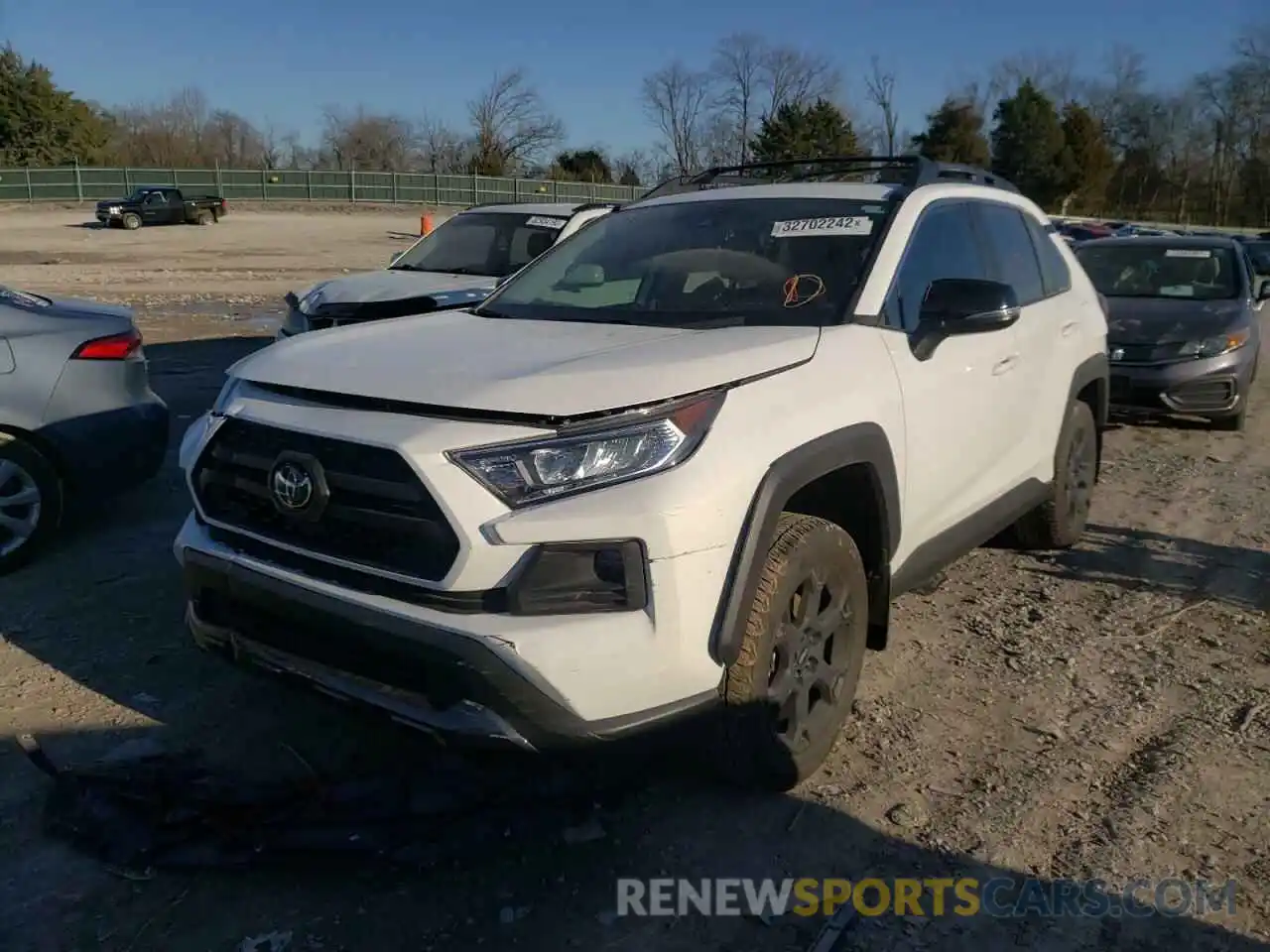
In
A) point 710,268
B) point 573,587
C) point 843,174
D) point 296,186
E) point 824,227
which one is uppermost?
point 296,186

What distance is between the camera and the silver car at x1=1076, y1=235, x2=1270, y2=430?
8.11 m

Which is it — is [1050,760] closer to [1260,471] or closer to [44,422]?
[44,422]

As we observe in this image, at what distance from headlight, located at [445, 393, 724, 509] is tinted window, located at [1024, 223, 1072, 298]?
118 inches

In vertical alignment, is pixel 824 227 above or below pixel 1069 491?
above

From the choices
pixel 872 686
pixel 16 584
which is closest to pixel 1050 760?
pixel 872 686

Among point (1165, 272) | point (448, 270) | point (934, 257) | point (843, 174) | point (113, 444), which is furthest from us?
point (1165, 272)

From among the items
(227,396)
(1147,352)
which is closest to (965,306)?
(227,396)

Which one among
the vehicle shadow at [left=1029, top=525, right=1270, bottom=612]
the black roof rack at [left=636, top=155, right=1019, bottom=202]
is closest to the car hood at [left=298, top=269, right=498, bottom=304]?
the black roof rack at [left=636, top=155, right=1019, bottom=202]

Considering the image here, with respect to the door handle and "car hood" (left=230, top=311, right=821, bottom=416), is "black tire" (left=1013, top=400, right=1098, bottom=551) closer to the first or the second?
the door handle

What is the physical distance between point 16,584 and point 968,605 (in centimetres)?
427

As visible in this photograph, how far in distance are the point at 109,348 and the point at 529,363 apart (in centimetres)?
319

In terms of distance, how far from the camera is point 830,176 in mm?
4730

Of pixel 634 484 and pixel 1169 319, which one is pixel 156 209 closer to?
pixel 1169 319

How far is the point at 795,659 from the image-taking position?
Result: 10.0 ft
